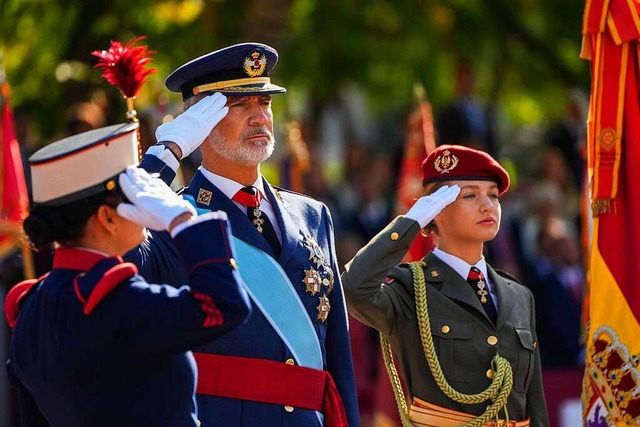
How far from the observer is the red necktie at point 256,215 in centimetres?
519

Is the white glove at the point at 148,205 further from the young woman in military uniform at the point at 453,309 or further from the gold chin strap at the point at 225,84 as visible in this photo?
the young woman in military uniform at the point at 453,309

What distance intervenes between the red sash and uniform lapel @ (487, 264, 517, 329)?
0.84 metres

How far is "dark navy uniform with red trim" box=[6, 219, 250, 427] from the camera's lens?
3859 millimetres

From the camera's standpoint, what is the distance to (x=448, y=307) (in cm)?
545

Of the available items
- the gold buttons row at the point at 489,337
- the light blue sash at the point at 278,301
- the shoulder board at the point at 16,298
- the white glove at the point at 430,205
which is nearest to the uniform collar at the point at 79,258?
the shoulder board at the point at 16,298

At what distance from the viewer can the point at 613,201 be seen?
5.90 metres

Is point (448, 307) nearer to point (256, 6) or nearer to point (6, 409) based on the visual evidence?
point (6, 409)

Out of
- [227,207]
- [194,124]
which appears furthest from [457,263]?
[194,124]

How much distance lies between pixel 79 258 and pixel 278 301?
1.15m

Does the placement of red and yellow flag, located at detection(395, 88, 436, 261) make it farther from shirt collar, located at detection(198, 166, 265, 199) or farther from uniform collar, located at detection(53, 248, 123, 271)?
uniform collar, located at detection(53, 248, 123, 271)

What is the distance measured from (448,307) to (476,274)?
22 centimetres

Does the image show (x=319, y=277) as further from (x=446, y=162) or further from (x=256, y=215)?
(x=446, y=162)

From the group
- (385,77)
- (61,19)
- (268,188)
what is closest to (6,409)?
(61,19)

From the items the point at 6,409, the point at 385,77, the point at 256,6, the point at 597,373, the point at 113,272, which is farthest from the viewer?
the point at 385,77
